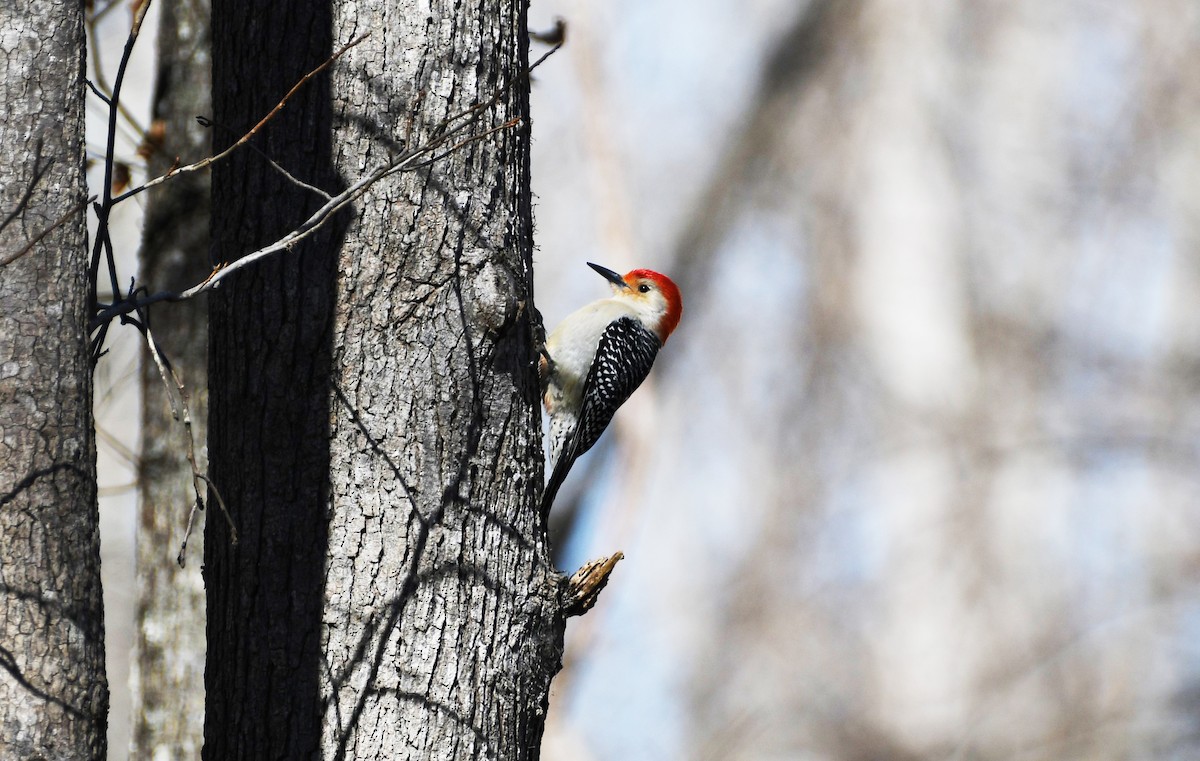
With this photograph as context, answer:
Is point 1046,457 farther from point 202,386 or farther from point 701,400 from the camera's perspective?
point 202,386

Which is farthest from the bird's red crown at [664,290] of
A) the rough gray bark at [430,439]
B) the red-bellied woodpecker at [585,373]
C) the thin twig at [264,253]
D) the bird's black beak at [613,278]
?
the thin twig at [264,253]

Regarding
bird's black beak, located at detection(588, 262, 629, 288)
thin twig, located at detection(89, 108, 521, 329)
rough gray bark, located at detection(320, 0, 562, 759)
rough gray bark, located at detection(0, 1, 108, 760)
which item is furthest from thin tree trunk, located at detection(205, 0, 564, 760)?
bird's black beak, located at detection(588, 262, 629, 288)

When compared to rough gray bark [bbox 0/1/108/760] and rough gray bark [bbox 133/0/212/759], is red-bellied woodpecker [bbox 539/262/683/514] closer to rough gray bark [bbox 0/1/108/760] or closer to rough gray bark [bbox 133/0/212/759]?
rough gray bark [bbox 133/0/212/759]

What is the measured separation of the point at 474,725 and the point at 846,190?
11.7m

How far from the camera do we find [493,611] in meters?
3.11

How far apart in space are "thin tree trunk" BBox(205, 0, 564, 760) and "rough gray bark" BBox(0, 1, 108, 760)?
0.68m

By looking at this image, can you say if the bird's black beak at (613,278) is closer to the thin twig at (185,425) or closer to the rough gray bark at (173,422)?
the rough gray bark at (173,422)

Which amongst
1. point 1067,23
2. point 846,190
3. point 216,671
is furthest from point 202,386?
point 1067,23

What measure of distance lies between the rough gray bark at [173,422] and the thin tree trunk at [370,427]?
177 centimetres

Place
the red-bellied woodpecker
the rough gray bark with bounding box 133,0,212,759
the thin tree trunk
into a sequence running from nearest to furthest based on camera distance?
1. the thin tree trunk
2. the rough gray bark with bounding box 133,0,212,759
3. the red-bellied woodpecker

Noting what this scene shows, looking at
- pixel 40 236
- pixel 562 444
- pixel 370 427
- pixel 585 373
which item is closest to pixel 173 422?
pixel 562 444

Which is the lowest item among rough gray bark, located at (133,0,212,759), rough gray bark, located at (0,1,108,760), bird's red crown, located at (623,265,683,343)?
rough gray bark, located at (0,1,108,760)

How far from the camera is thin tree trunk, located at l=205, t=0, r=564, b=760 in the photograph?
9.83ft

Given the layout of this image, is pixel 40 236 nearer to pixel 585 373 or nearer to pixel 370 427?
pixel 370 427
